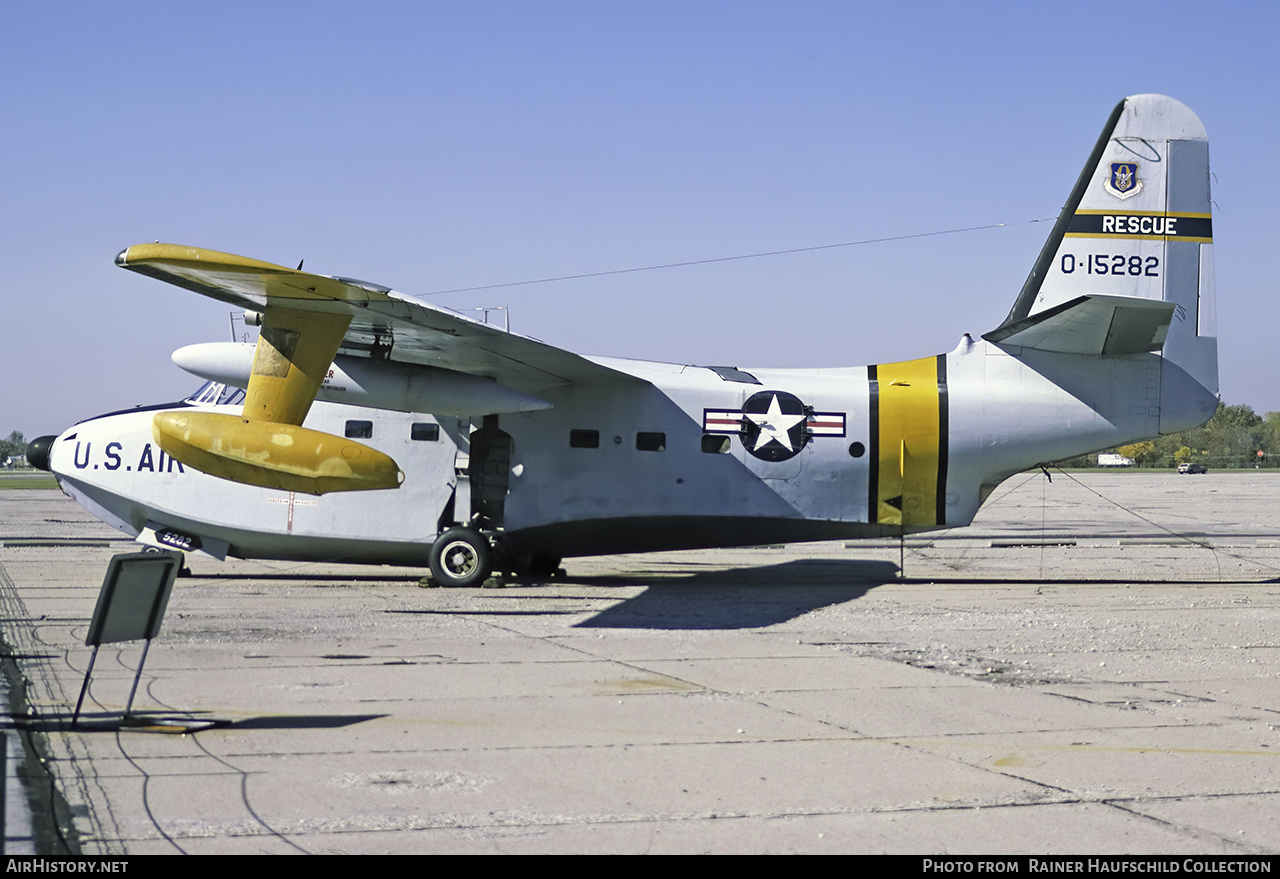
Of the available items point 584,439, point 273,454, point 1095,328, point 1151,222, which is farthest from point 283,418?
point 1151,222

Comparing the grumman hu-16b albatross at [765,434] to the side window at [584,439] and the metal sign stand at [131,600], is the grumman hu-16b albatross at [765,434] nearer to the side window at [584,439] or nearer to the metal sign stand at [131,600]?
the side window at [584,439]

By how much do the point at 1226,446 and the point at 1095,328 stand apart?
114 meters

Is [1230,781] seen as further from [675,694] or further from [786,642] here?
[786,642]

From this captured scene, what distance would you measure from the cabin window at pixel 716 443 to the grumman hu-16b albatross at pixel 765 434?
21 millimetres

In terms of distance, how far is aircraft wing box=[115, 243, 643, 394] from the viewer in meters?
11.0

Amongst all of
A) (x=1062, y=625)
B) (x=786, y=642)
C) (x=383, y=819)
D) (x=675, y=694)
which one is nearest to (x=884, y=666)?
(x=786, y=642)

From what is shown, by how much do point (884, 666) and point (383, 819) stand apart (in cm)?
→ 581

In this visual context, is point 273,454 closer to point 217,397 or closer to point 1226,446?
point 217,397

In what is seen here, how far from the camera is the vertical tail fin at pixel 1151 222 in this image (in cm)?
1636

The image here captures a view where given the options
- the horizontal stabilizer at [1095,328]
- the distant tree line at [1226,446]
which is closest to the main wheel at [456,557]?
the horizontal stabilizer at [1095,328]

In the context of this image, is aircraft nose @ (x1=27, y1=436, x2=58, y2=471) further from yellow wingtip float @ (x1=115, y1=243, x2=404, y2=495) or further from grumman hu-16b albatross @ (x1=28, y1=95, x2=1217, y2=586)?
yellow wingtip float @ (x1=115, y1=243, x2=404, y2=495)

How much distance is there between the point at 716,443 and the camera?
16656mm

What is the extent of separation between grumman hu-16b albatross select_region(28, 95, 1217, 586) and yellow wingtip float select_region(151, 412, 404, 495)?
3345 mm

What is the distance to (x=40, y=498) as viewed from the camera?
4788 centimetres
